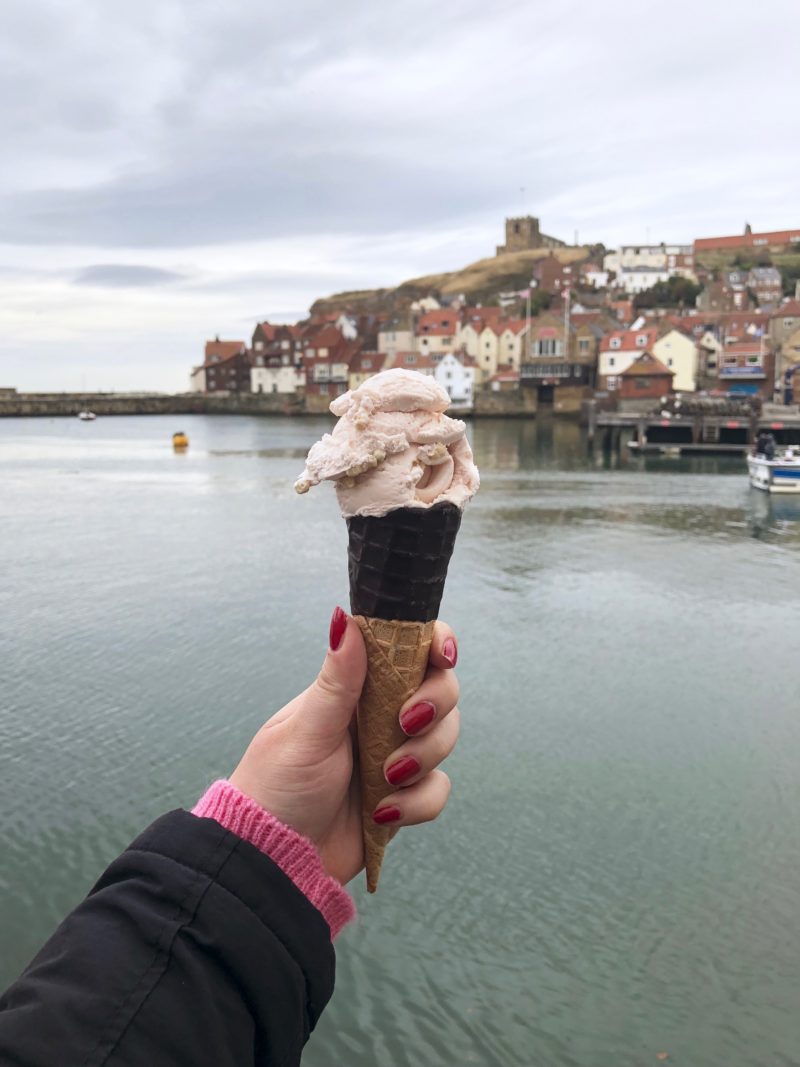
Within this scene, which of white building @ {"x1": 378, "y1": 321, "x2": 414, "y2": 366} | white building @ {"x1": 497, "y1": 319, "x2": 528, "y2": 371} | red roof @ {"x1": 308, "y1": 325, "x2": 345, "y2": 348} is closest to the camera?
white building @ {"x1": 497, "y1": 319, "x2": 528, "y2": 371}

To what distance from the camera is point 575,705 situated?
13.3 metres

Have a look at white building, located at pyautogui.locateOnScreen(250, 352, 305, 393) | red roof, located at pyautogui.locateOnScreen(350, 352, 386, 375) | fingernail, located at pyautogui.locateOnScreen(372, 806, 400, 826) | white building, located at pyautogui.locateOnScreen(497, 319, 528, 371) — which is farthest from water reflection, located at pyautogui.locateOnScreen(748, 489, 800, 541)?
white building, located at pyautogui.locateOnScreen(250, 352, 305, 393)

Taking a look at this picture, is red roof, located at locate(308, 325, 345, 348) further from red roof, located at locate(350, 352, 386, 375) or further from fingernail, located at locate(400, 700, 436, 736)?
fingernail, located at locate(400, 700, 436, 736)

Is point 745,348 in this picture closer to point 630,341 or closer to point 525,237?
point 630,341

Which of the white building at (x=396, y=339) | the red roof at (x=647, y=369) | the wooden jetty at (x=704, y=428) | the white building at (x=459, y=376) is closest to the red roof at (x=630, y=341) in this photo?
the red roof at (x=647, y=369)

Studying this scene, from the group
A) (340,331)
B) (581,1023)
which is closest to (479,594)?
(581,1023)

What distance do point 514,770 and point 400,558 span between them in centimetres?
906

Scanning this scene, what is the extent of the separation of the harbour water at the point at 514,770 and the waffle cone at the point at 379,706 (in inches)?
196

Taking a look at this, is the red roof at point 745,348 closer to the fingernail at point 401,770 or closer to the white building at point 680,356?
the white building at point 680,356

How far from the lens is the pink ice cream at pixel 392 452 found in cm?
245

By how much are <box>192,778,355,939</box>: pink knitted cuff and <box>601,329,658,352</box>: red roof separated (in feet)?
312

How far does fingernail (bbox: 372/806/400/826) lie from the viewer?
242 cm

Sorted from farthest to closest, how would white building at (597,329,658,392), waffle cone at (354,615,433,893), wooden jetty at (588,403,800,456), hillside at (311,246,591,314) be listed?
hillside at (311,246,591,314) → white building at (597,329,658,392) → wooden jetty at (588,403,800,456) → waffle cone at (354,615,433,893)

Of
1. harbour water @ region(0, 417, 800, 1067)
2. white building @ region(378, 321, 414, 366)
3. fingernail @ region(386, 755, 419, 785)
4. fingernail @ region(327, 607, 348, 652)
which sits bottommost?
harbour water @ region(0, 417, 800, 1067)
